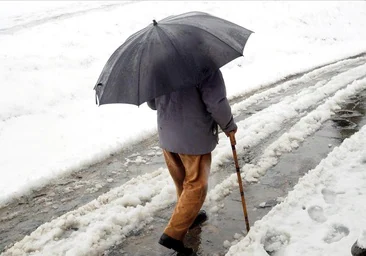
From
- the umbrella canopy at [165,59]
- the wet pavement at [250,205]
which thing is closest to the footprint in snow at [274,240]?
the wet pavement at [250,205]

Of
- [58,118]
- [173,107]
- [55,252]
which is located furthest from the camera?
[58,118]

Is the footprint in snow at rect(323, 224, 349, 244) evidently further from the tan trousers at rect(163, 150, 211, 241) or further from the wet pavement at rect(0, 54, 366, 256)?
the tan trousers at rect(163, 150, 211, 241)

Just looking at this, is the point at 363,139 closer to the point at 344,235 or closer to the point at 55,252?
the point at 344,235

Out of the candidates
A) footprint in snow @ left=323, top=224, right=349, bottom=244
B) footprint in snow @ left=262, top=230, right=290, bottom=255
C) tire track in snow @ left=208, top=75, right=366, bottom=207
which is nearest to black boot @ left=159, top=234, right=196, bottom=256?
footprint in snow @ left=262, top=230, right=290, bottom=255

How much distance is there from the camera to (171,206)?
4629mm

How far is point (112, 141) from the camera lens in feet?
24.1

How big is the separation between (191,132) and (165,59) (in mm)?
712

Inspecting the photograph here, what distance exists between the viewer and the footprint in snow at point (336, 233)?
11.6 ft

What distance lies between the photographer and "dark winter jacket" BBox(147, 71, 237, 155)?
3.11 m

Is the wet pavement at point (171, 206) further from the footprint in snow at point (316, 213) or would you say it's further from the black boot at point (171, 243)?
the footprint in snow at point (316, 213)

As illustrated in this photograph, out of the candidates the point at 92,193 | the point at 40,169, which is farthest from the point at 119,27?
the point at 92,193

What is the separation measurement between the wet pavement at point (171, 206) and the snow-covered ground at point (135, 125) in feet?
0.60

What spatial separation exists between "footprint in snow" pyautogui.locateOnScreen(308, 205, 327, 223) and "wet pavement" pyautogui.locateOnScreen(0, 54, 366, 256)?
1.67 feet

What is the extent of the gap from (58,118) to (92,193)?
4526mm
